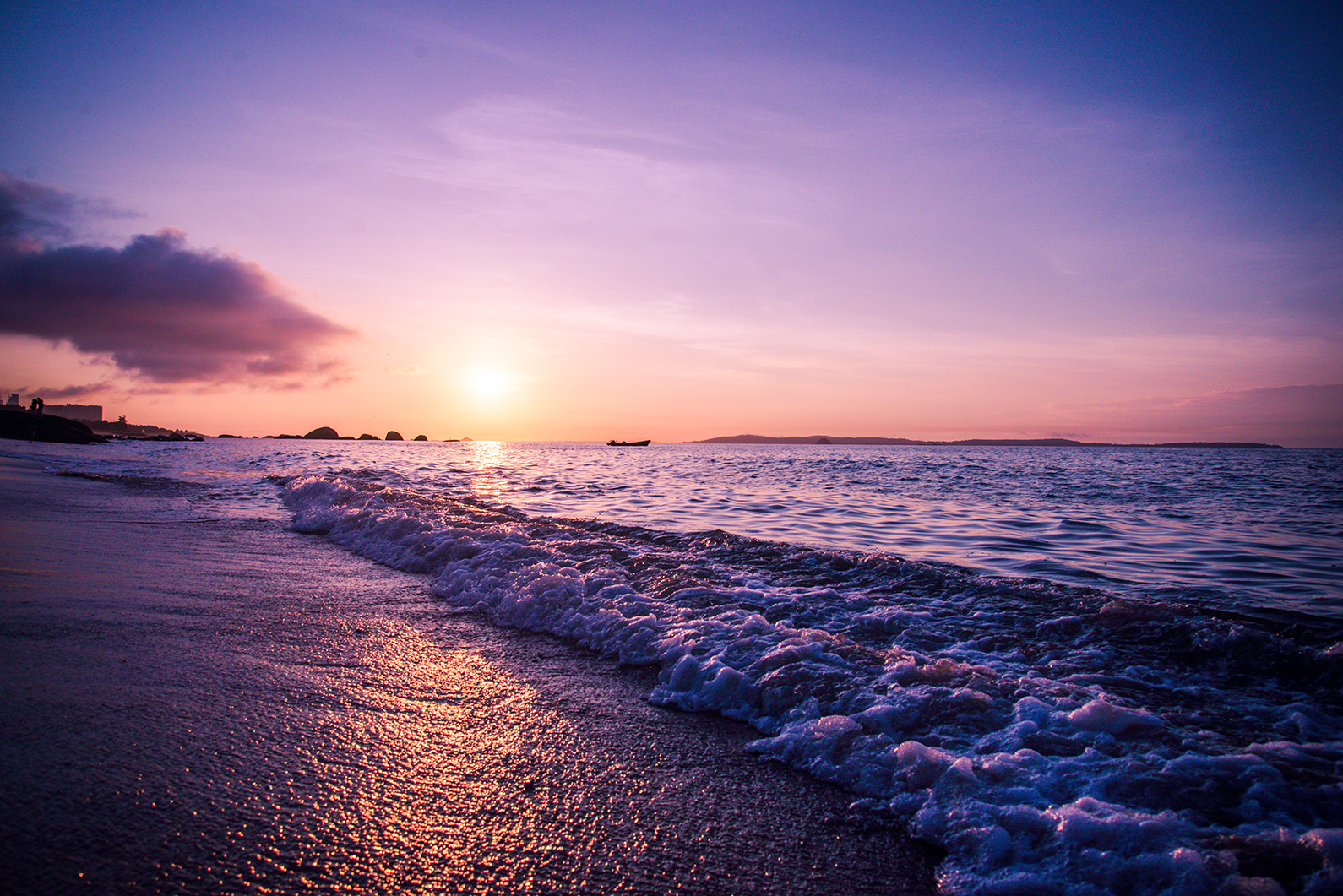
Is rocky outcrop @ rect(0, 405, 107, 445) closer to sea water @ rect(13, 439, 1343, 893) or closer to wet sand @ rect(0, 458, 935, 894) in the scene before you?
sea water @ rect(13, 439, 1343, 893)

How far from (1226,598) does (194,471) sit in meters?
32.8

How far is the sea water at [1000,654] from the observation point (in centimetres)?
271

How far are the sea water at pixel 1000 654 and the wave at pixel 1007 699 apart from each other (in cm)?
2

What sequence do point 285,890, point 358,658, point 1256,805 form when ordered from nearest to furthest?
point 285,890, point 1256,805, point 358,658

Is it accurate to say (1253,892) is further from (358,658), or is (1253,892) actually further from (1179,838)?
(358,658)

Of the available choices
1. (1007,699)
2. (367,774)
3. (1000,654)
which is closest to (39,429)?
(367,774)

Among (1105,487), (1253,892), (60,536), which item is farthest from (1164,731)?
(1105,487)

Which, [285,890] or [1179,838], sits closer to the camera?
[285,890]

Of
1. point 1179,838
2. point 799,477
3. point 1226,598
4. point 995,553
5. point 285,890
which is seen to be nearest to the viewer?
point 285,890

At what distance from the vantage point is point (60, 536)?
27.7 feet

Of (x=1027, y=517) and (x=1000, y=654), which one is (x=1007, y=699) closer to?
(x=1000, y=654)

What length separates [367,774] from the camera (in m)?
2.97

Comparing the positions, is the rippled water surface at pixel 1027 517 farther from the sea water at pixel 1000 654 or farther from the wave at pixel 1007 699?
the wave at pixel 1007 699

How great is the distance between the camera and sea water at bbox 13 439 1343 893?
2.71m
